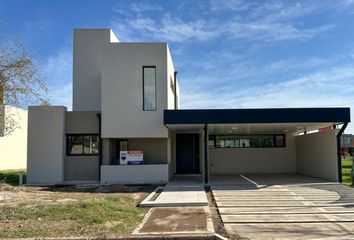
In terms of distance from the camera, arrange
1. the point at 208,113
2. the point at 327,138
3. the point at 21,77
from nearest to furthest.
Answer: the point at 21,77
the point at 208,113
the point at 327,138

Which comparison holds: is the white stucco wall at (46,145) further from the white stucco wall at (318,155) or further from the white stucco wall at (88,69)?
the white stucco wall at (318,155)

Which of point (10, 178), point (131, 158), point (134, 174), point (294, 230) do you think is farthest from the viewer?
point (10, 178)

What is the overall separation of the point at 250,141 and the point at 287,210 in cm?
1479

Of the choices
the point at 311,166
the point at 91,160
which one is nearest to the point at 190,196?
the point at 91,160

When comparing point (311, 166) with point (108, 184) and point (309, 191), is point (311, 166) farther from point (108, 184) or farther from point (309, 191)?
point (108, 184)

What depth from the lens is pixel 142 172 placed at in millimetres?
19672

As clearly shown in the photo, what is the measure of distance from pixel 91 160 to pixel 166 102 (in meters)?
4.86

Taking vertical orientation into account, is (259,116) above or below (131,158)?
above

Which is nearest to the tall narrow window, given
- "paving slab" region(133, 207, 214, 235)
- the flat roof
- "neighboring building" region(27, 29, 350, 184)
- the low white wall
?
"neighboring building" region(27, 29, 350, 184)

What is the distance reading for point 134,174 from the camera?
19672 mm

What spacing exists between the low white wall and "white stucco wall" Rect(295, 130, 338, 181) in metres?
7.77

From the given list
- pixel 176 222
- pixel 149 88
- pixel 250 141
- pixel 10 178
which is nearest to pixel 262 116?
pixel 149 88

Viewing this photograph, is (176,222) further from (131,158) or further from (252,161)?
(252,161)

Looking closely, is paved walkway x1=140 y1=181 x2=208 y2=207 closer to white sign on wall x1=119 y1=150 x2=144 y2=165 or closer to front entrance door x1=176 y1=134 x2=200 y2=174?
white sign on wall x1=119 y1=150 x2=144 y2=165
